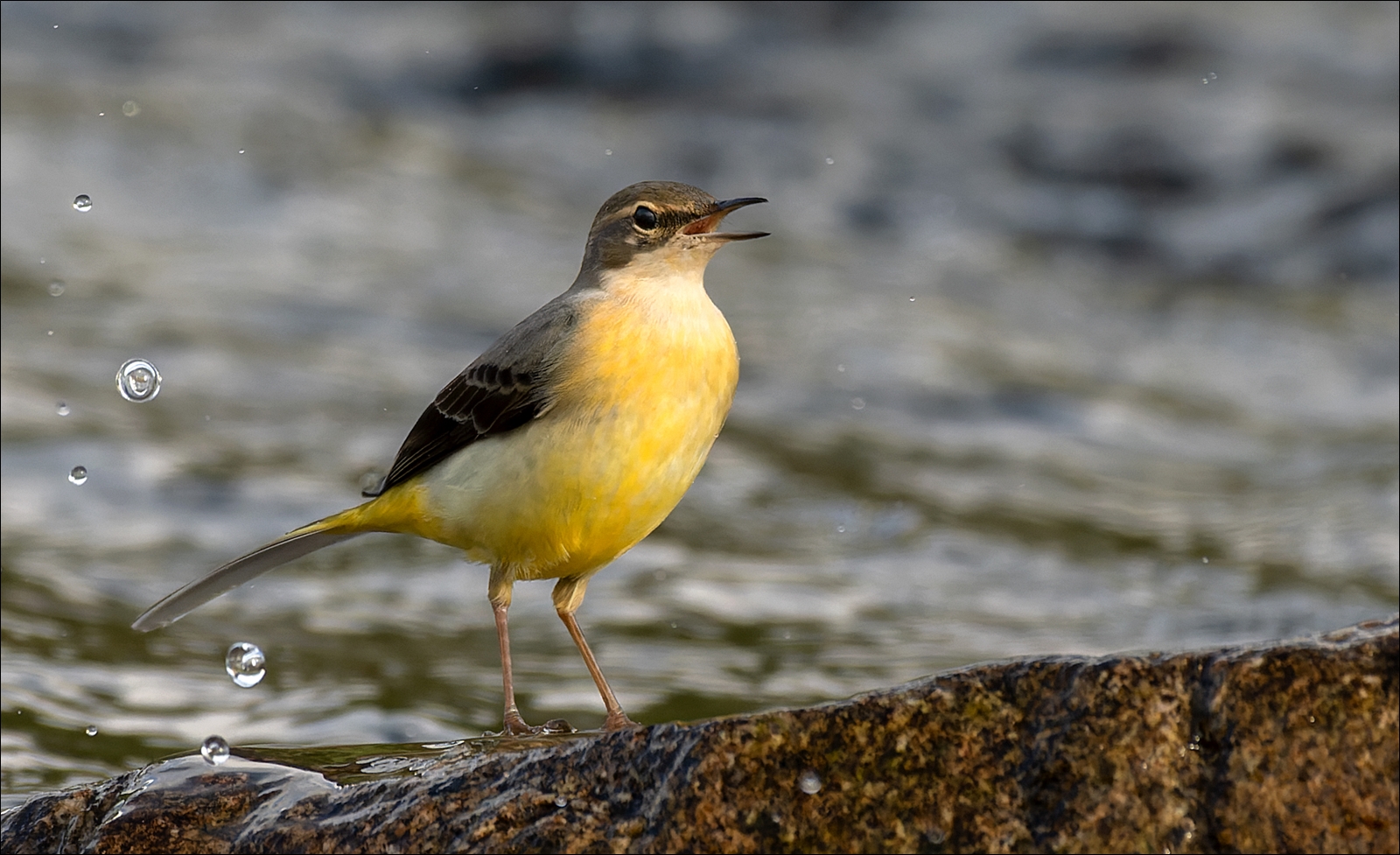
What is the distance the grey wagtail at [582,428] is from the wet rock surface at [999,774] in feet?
4.79

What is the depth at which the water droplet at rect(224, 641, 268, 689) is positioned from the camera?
10430mm

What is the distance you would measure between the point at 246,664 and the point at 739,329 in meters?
10.8

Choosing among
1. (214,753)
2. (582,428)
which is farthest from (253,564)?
(582,428)

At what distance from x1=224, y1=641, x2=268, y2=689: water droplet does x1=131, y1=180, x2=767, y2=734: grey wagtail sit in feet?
10.3

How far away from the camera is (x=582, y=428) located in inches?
249

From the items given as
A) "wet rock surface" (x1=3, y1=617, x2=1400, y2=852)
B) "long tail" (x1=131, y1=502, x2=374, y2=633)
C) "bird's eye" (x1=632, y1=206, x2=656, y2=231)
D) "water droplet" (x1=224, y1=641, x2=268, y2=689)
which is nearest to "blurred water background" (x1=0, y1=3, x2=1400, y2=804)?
"water droplet" (x1=224, y1=641, x2=268, y2=689)

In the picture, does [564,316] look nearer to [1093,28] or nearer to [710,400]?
[710,400]

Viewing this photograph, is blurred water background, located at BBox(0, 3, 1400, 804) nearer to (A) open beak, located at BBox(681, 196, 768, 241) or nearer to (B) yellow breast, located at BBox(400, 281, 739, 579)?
(B) yellow breast, located at BBox(400, 281, 739, 579)

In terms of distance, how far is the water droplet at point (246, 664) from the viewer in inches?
411

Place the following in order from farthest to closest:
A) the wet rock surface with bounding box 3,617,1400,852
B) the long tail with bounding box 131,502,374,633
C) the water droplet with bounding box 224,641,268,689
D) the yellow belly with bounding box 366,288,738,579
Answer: the water droplet with bounding box 224,641,268,689, the long tail with bounding box 131,502,374,633, the yellow belly with bounding box 366,288,738,579, the wet rock surface with bounding box 3,617,1400,852

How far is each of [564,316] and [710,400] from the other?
759 millimetres

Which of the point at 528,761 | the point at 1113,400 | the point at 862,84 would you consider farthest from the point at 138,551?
the point at 862,84

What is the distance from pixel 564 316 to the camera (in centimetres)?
679

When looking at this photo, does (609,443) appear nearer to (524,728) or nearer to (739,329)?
(524,728)
